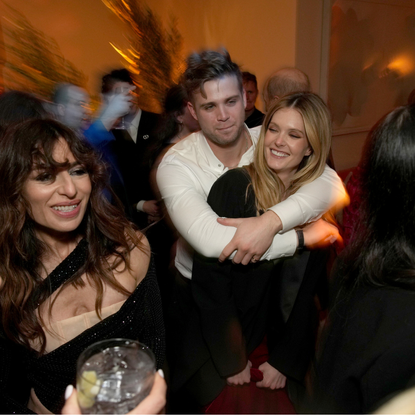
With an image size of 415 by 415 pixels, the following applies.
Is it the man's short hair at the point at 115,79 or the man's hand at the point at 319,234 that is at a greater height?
the man's short hair at the point at 115,79

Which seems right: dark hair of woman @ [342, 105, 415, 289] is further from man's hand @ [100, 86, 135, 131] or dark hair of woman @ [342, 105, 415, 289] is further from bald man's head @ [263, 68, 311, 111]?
man's hand @ [100, 86, 135, 131]

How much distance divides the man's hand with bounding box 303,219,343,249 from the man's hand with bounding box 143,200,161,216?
4.24 feet

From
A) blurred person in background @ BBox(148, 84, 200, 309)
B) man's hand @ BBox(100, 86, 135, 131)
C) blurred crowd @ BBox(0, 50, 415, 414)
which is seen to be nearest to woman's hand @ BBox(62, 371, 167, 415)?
blurred crowd @ BBox(0, 50, 415, 414)

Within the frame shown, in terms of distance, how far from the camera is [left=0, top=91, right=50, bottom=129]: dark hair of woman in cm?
146

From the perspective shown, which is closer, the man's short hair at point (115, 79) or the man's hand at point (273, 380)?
the man's hand at point (273, 380)

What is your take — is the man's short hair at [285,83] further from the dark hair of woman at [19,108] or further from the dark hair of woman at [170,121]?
the dark hair of woman at [19,108]

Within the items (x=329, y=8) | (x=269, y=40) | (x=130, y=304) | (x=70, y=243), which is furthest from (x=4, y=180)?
(x=329, y=8)

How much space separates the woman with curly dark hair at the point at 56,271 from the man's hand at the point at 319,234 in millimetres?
628

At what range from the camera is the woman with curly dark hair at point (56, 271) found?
119 cm

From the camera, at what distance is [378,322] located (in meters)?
0.84

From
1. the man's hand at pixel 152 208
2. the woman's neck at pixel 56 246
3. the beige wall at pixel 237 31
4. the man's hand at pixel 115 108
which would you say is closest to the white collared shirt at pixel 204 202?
the woman's neck at pixel 56 246

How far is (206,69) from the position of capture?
72.0 inches

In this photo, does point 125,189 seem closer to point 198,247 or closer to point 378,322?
point 198,247

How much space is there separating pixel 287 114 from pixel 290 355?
0.98 meters
